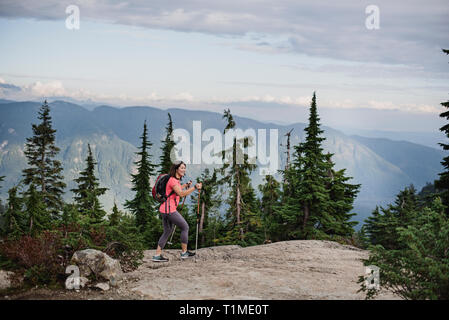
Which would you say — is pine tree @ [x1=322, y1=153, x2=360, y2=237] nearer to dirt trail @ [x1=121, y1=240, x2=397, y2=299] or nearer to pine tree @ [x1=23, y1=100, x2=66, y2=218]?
dirt trail @ [x1=121, y1=240, x2=397, y2=299]

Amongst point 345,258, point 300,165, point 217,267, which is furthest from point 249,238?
point 217,267

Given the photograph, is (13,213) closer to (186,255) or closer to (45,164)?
(186,255)

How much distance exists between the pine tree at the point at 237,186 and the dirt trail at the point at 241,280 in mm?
14007

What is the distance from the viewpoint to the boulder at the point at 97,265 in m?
8.59

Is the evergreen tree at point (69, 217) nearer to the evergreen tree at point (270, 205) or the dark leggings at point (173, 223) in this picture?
the dark leggings at point (173, 223)

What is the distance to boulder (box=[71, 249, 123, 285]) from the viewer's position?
859cm

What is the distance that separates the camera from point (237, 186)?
27.8 metres

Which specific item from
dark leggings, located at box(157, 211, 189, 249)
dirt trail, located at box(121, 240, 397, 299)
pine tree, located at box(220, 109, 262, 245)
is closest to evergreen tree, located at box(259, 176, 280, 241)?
pine tree, located at box(220, 109, 262, 245)

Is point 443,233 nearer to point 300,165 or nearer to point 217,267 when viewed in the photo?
point 217,267

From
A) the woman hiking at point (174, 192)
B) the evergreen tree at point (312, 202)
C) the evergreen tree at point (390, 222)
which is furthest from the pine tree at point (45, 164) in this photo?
the evergreen tree at point (390, 222)

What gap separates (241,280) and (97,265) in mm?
3338

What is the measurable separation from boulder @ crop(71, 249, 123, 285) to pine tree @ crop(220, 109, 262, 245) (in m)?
17.5

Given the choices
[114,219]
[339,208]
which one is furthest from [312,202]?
[114,219]
